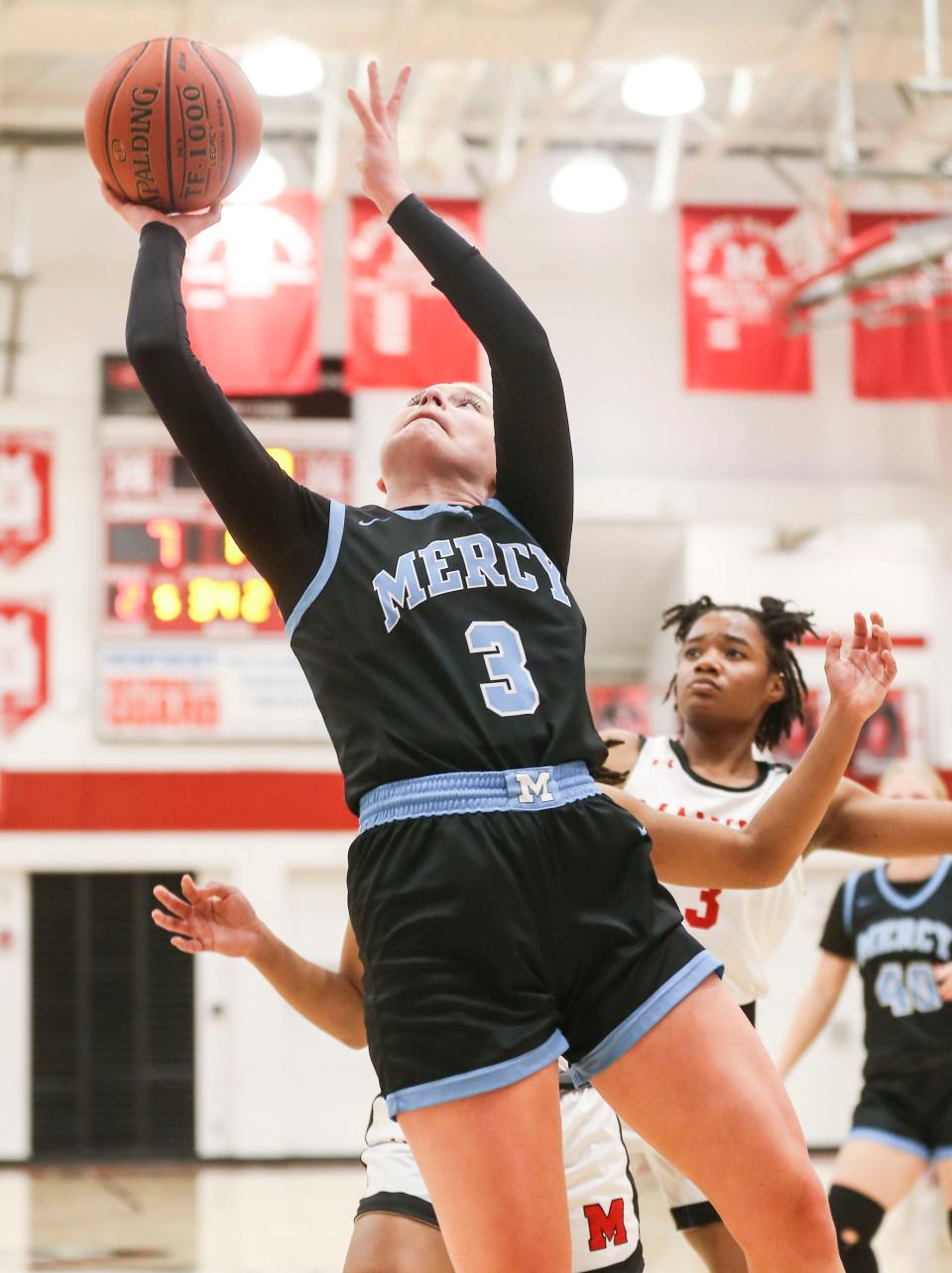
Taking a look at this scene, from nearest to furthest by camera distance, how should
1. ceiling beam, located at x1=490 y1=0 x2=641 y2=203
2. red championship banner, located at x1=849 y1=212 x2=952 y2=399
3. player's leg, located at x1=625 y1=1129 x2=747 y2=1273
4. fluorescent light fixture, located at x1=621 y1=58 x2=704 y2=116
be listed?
player's leg, located at x1=625 y1=1129 x2=747 y2=1273, ceiling beam, located at x1=490 y1=0 x2=641 y2=203, fluorescent light fixture, located at x1=621 y1=58 x2=704 y2=116, red championship banner, located at x1=849 y1=212 x2=952 y2=399

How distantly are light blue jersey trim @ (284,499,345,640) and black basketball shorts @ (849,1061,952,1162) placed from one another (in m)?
4.03

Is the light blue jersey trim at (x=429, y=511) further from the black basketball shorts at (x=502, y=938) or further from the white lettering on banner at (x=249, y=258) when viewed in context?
the white lettering on banner at (x=249, y=258)

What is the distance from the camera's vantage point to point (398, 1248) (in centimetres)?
Result: 333

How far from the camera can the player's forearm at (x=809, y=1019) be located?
641 cm

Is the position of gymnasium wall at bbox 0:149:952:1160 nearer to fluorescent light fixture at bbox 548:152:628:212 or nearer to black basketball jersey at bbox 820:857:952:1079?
fluorescent light fixture at bbox 548:152:628:212

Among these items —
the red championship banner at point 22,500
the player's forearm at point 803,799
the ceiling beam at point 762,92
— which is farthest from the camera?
the red championship banner at point 22,500

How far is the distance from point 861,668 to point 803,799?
26 cm

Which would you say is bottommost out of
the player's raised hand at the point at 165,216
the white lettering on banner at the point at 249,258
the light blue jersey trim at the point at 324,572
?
the light blue jersey trim at the point at 324,572

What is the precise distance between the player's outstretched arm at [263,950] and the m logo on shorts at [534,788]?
0.82 m

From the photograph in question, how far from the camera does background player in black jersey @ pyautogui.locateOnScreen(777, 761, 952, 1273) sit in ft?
18.6

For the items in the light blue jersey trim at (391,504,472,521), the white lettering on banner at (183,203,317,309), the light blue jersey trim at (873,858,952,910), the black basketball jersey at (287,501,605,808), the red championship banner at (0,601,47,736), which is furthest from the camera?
the red championship banner at (0,601,47,736)

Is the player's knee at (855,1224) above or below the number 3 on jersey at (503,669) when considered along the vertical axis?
below

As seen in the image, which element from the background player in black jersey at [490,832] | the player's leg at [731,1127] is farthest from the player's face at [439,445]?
the player's leg at [731,1127]

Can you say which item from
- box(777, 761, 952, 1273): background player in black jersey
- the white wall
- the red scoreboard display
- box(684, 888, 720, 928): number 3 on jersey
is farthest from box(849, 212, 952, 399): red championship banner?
box(684, 888, 720, 928): number 3 on jersey
